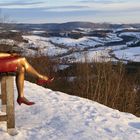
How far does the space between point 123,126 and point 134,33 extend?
249 ft

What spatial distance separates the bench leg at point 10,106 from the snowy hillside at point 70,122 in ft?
0.28

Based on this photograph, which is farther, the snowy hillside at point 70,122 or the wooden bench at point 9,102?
the snowy hillside at point 70,122

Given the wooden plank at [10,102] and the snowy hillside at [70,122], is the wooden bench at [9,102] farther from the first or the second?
the snowy hillside at [70,122]

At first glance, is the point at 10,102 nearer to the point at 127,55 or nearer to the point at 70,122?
the point at 70,122

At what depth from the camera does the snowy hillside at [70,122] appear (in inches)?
234

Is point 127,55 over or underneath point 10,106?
underneath

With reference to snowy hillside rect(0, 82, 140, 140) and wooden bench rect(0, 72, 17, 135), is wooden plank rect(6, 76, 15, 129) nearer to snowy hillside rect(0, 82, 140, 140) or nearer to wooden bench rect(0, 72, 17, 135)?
wooden bench rect(0, 72, 17, 135)

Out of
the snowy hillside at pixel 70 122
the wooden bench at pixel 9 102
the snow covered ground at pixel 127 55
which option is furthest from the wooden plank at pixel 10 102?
the snow covered ground at pixel 127 55

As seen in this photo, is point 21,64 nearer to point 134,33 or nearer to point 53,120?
point 53,120

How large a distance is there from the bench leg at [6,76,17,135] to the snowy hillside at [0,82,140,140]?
0.09 m

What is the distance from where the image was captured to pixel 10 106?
5.89 meters

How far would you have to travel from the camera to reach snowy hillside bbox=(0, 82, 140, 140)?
5.95m

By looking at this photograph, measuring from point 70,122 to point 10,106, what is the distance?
37.3 inches

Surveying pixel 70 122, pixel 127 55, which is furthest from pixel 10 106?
pixel 127 55
